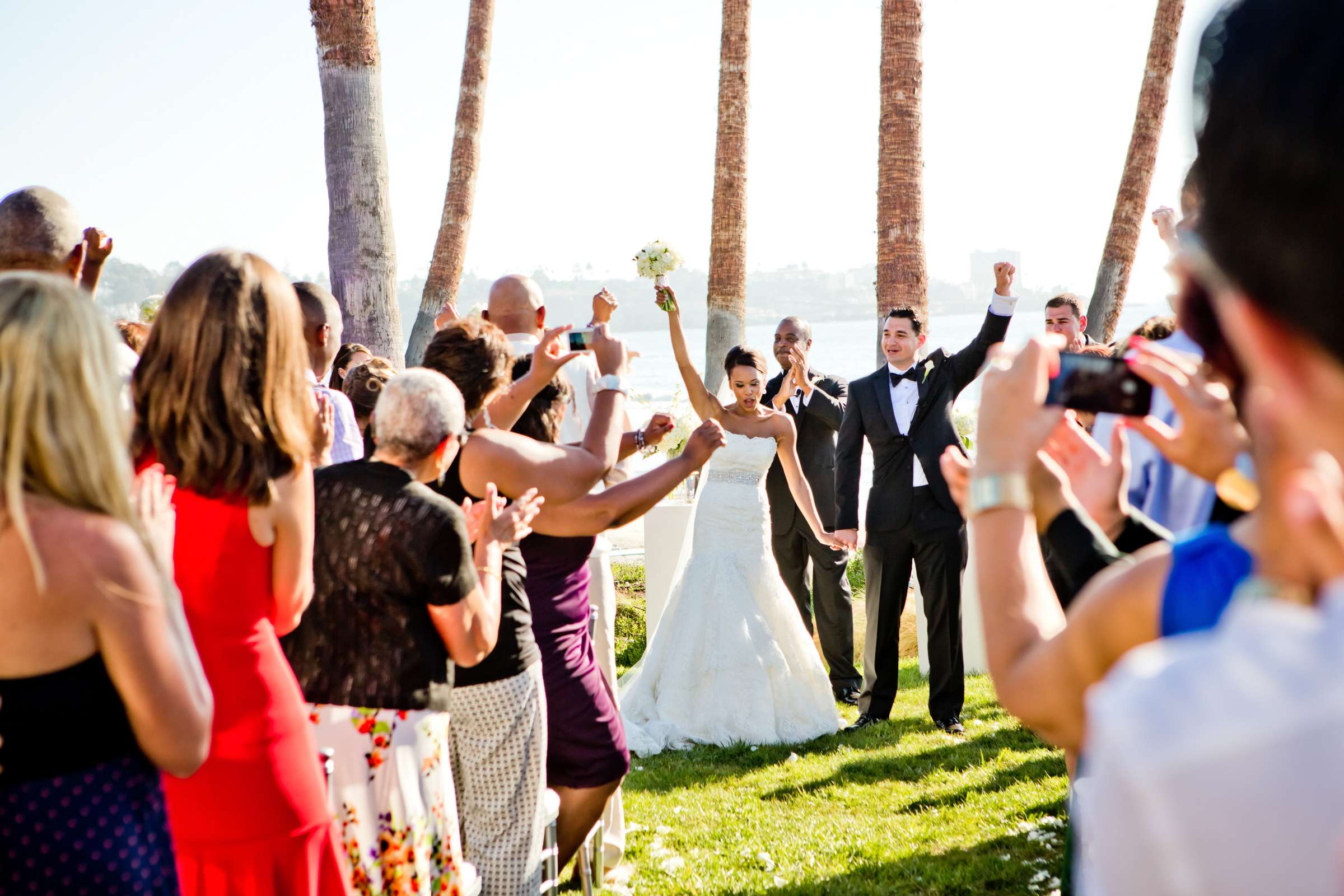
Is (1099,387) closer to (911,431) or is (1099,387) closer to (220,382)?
(220,382)

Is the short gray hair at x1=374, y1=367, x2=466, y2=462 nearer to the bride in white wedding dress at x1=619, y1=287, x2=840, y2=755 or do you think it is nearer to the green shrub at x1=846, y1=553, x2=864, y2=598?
the bride in white wedding dress at x1=619, y1=287, x2=840, y2=755

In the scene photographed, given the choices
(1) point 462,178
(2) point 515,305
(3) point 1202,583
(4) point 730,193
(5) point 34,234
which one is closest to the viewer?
(3) point 1202,583

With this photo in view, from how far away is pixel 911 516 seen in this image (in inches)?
300

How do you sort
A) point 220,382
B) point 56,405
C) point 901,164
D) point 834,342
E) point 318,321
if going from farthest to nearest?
1. point 834,342
2. point 901,164
3. point 318,321
4. point 220,382
5. point 56,405

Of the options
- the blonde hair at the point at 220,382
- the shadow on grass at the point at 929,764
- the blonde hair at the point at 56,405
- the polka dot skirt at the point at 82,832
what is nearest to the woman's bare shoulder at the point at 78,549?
the blonde hair at the point at 56,405

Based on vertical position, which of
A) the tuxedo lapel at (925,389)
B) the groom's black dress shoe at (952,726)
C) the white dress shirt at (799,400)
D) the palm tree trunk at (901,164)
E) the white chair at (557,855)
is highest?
the palm tree trunk at (901,164)

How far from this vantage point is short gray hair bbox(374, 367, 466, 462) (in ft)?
10.2

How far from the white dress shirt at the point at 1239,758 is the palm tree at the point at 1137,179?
12.8 m

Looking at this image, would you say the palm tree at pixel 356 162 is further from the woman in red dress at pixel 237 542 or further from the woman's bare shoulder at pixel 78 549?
the woman's bare shoulder at pixel 78 549

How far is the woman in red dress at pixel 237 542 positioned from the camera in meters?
2.55

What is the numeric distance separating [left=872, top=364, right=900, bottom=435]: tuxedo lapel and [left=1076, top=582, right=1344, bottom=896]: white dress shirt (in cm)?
698

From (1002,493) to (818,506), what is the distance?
7.80m

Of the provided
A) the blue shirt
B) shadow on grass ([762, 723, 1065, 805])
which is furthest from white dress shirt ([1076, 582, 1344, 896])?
shadow on grass ([762, 723, 1065, 805])

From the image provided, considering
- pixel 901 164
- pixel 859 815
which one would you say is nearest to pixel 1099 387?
pixel 859 815
